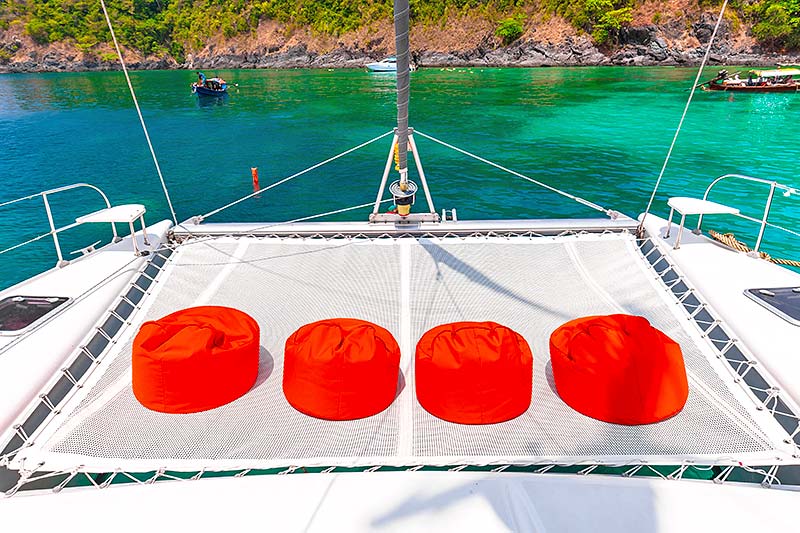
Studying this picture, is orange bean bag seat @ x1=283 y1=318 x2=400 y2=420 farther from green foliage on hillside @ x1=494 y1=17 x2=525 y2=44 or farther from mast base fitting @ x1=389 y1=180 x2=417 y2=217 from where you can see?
green foliage on hillside @ x1=494 y1=17 x2=525 y2=44

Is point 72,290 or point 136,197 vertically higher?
point 72,290

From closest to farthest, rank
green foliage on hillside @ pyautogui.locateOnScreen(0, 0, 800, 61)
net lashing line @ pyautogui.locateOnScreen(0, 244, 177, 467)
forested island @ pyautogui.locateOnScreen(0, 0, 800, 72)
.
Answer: net lashing line @ pyautogui.locateOnScreen(0, 244, 177, 467)
green foliage on hillside @ pyautogui.locateOnScreen(0, 0, 800, 61)
forested island @ pyautogui.locateOnScreen(0, 0, 800, 72)

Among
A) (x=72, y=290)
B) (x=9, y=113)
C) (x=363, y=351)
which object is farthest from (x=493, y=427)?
(x=9, y=113)

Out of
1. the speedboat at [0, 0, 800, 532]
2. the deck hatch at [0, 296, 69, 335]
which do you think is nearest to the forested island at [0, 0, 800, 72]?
the speedboat at [0, 0, 800, 532]

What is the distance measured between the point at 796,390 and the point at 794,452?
0.65 meters

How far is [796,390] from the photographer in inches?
142

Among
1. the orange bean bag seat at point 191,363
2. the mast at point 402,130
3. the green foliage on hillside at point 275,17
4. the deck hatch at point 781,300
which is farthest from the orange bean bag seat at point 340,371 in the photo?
the green foliage on hillside at point 275,17

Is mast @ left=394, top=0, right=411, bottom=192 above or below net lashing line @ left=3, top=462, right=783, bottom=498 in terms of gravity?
above

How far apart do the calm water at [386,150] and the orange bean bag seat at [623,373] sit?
11389mm

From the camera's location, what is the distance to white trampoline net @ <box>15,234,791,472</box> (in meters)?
3.27

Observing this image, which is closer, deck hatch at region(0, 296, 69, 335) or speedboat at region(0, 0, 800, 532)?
speedboat at region(0, 0, 800, 532)

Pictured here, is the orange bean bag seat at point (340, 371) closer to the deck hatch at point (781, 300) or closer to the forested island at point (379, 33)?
the deck hatch at point (781, 300)

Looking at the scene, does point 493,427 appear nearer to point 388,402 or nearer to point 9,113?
point 388,402

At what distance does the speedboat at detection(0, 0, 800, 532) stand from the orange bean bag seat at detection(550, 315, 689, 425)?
17mm
